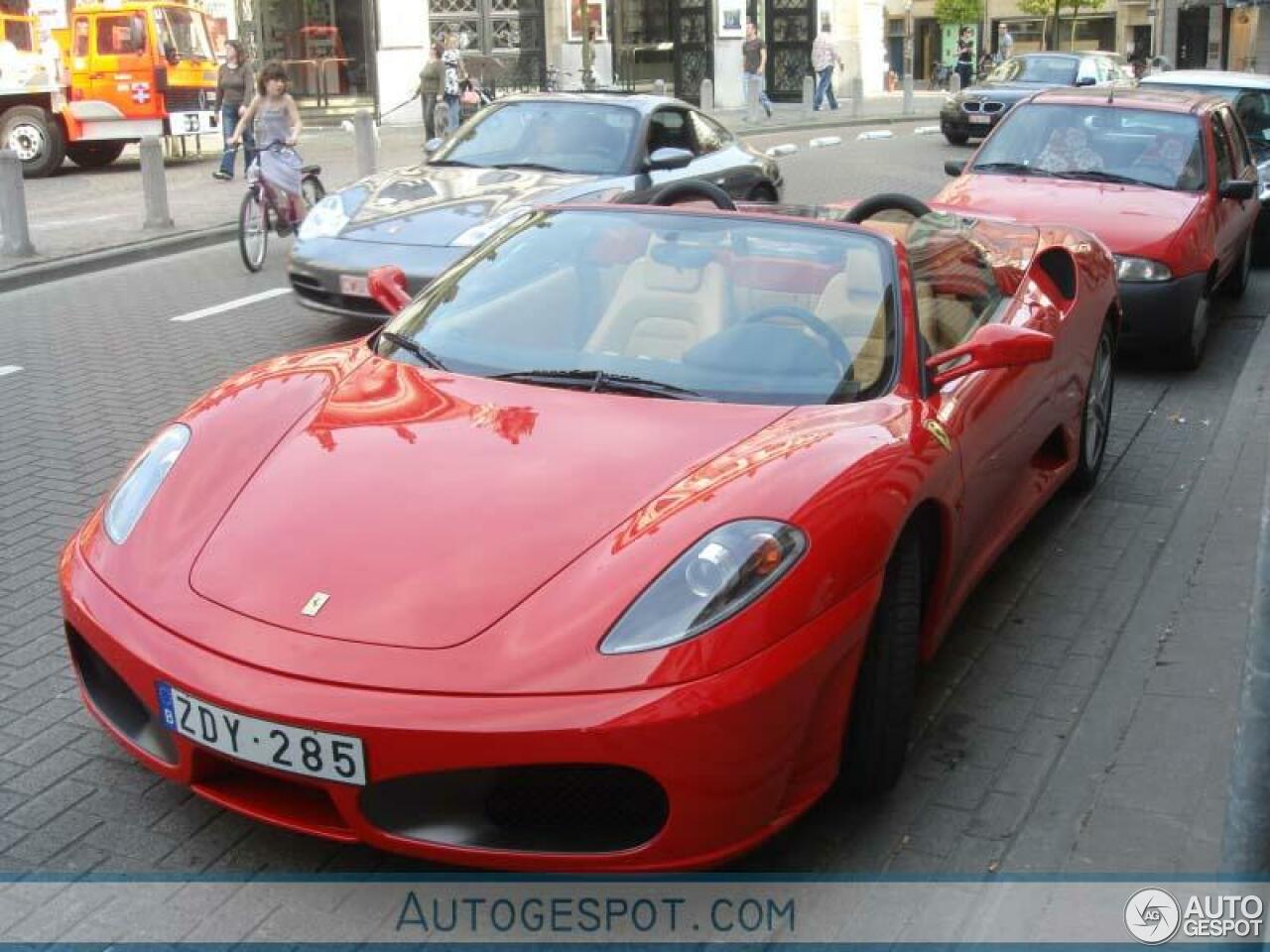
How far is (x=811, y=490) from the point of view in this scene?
3547 mm

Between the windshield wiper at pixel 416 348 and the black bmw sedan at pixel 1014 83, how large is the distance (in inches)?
824

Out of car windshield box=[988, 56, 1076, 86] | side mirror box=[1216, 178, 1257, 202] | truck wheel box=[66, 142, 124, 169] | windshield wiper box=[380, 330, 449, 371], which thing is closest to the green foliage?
car windshield box=[988, 56, 1076, 86]

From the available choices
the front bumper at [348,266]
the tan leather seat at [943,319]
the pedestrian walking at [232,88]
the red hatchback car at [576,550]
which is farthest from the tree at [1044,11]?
the red hatchback car at [576,550]

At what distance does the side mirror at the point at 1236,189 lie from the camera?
9281 mm

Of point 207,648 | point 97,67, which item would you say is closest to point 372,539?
point 207,648

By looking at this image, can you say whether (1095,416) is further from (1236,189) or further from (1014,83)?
(1014,83)

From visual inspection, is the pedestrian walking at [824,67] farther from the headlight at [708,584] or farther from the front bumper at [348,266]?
the headlight at [708,584]

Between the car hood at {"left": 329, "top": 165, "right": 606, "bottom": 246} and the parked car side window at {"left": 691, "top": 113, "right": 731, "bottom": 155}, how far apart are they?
5.61 feet

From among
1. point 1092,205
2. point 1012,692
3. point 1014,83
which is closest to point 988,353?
point 1012,692

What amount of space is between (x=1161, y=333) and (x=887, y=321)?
4653 mm

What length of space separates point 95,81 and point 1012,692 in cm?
1926

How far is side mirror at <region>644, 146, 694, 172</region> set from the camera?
1065 centimetres

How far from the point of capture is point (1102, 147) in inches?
383

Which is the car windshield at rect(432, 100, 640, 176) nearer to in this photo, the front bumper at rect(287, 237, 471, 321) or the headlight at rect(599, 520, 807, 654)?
the front bumper at rect(287, 237, 471, 321)
